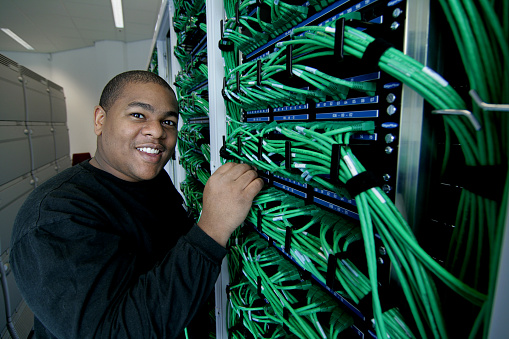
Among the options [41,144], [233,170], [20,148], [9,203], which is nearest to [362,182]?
[233,170]

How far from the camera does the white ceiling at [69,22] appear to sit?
4395mm

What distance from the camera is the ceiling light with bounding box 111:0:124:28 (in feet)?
14.4

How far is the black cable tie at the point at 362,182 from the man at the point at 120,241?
339 millimetres

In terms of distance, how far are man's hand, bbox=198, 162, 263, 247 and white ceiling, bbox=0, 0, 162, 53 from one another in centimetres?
511

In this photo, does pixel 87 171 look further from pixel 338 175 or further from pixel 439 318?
pixel 439 318

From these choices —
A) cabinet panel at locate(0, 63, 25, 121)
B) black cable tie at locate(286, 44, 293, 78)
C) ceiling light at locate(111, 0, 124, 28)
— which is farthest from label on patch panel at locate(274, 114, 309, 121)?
ceiling light at locate(111, 0, 124, 28)

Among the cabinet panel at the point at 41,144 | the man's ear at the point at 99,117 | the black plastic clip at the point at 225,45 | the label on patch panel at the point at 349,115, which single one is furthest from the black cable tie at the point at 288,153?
the cabinet panel at the point at 41,144

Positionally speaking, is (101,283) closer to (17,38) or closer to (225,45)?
(225,45)

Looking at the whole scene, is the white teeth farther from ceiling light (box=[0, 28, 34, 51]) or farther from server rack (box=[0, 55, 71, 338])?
ceiling light (box=[0, 28, 34, 51])

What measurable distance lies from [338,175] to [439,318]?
0.22 m

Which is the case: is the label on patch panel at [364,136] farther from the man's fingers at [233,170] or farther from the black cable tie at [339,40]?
the man's fingers at [233,170]

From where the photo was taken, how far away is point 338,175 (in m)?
0.38

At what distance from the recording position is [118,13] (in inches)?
Result: 190

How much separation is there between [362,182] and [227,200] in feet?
1.19
